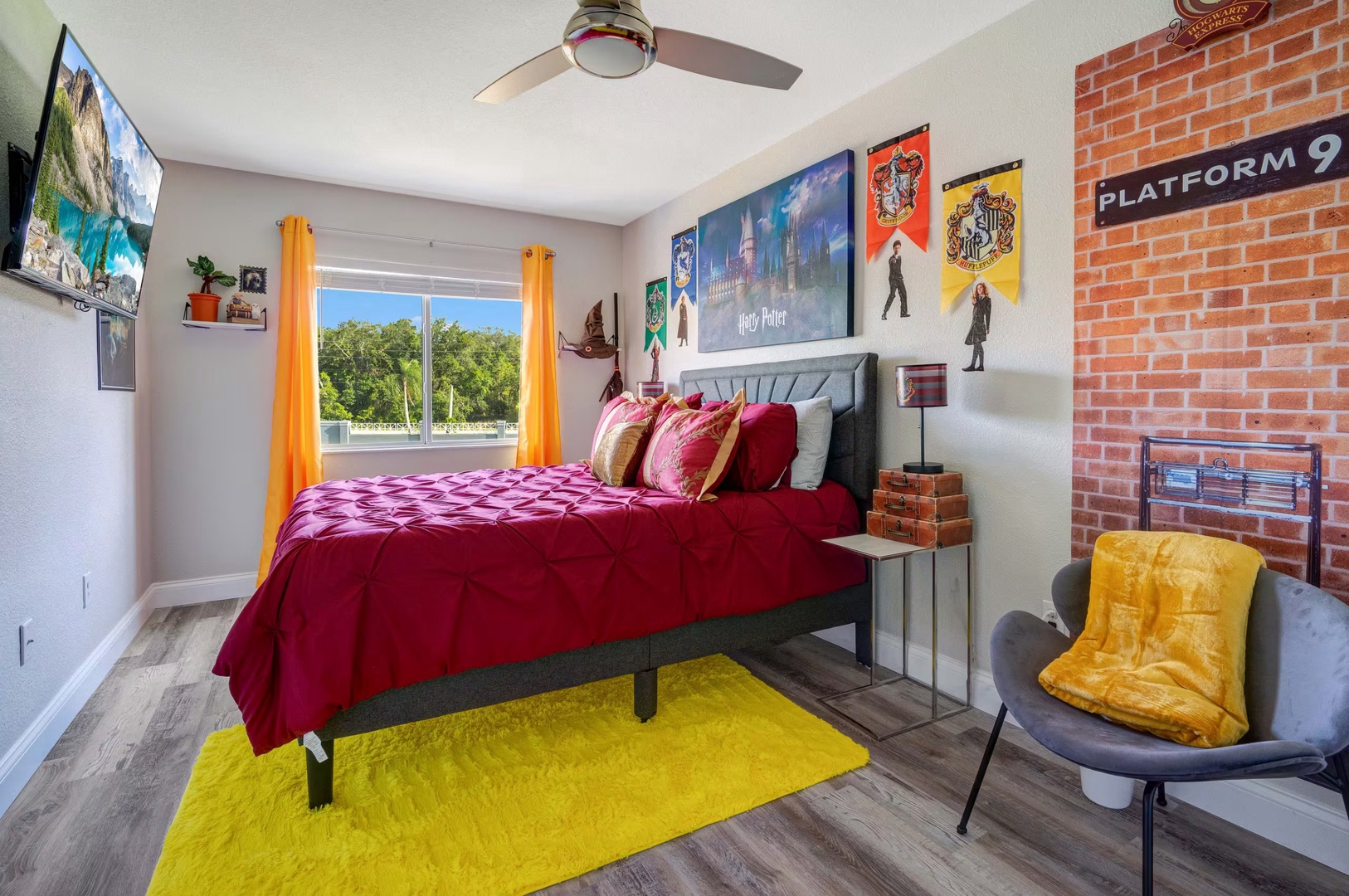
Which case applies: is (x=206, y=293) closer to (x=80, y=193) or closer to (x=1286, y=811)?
(x=80, y=193)

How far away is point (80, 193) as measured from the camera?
219 centimetres

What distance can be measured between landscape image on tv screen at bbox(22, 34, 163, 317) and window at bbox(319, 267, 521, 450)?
137 centimetres

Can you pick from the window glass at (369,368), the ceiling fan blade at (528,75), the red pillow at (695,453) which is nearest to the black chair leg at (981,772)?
the red pillow at (695,453)

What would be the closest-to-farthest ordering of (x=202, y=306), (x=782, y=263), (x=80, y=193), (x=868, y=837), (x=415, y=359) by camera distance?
1. (x=868, y=837)
2. (x=80, y=193)
3. (x=782, y=263)
4. (x=202, y=306)
5. (x=415, y=359)

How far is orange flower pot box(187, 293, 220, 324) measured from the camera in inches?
148

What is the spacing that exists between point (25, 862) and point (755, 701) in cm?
213

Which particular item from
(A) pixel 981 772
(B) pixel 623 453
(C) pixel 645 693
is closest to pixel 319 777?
(C) pixel 645 693

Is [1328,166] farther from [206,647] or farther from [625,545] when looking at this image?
[206,647]

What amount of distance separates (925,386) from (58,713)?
3302 millimetres

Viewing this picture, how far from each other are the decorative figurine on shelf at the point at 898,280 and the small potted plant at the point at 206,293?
3.71m

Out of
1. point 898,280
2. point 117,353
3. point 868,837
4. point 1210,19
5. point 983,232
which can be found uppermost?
point 1210,19

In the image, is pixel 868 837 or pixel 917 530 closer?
pixel 868 837

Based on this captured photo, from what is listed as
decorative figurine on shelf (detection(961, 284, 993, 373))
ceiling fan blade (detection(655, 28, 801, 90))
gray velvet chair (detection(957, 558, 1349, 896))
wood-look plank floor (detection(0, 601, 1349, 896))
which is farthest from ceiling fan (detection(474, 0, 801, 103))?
wood-look plank floor (detection(0, 601, 1349, 896))

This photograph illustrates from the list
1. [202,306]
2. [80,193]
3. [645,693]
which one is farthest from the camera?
[202,306]
